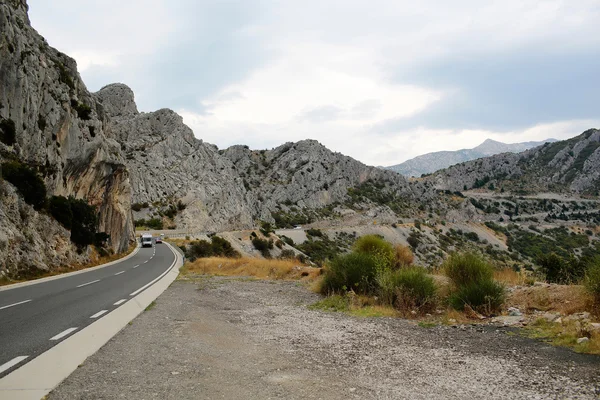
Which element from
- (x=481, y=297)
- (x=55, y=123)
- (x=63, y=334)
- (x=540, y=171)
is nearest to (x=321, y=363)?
(x=63, y=334)

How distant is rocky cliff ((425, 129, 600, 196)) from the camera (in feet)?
469

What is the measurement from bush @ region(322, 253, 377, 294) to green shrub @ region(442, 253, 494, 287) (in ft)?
8.18

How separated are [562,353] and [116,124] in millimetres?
96382

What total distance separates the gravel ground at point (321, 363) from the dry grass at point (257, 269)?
10.9 meters

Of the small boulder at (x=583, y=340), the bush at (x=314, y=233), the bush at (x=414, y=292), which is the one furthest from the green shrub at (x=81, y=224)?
the bush at (x=314, y=233)

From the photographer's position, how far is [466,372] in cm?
565

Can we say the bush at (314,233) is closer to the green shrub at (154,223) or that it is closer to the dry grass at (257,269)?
the green shrub at (154,223)

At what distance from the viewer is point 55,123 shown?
3216 centimetres

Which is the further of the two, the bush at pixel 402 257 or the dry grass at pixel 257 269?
the dry grass at pixel 257 269

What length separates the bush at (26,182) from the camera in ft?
75.5

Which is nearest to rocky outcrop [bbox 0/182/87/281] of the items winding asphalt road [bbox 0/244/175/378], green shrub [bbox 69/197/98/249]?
green shrub [bbox 69/197/98/249]

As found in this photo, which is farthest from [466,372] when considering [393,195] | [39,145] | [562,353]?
[393,195]

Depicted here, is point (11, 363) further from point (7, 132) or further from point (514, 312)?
point (7, 132)

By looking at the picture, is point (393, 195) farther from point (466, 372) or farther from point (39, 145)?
point (466, 372)
